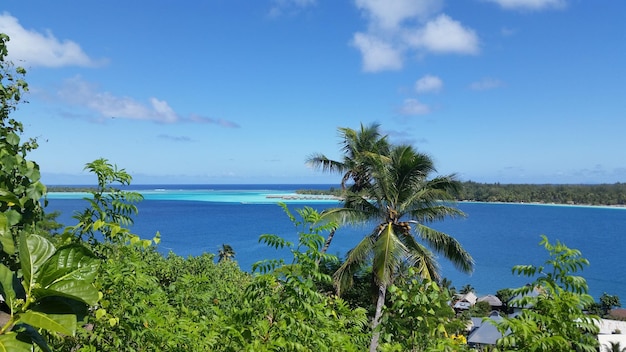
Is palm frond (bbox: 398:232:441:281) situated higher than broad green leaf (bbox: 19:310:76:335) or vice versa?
broad green leaf (bbox: 19:310:76:335)

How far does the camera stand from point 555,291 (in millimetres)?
2246

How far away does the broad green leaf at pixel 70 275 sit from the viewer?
0.73 metres

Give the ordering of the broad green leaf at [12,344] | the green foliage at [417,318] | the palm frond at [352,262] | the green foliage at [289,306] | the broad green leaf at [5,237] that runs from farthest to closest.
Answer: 1. the palm frond at [352,262]
2. the green foliage at [417,318]
3. the green foliage at [289,306]
4. the broad green leaf at [5,237]
5. the broad green leaf at [12,344]

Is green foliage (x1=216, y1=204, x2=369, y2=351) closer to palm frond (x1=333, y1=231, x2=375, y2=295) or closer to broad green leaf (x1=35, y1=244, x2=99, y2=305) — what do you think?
broad green leaf (x1=35, y1=244, x2=99, y2=305)

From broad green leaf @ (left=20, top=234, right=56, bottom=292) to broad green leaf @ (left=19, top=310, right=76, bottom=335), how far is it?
6 centimetres

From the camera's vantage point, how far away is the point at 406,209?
1096 cm

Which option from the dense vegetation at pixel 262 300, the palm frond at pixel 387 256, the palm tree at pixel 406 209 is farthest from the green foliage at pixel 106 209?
the palm tree at pixel 406 209

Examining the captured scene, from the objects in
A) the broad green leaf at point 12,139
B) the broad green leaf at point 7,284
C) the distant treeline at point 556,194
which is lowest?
the distant treeline at point 556,194

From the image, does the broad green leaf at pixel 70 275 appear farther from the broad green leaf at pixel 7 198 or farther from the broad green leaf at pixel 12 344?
the broad green leaf at pixel 7 198

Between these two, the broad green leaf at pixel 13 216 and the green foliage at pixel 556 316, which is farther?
the green foliage at pixel 556 316

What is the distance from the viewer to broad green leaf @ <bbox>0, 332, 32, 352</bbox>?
0.69 m

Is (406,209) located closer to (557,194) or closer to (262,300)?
(262,300)

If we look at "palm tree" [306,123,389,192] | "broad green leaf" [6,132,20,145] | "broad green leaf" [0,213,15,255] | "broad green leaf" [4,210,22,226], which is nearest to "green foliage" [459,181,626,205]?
"palm tree" [306,123,389,192]

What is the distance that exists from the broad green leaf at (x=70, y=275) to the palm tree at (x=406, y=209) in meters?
9.72
